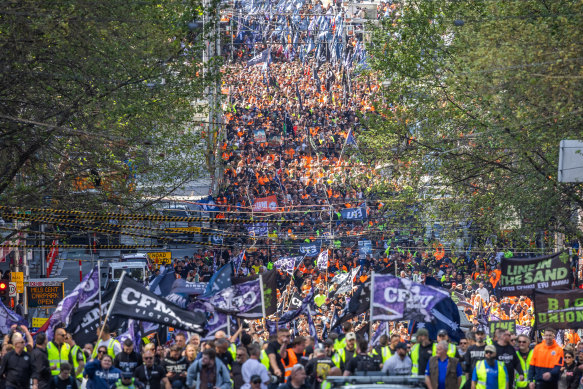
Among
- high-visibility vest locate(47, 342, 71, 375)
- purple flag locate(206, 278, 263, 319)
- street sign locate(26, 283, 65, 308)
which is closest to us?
high-visibility vest locate(47, 342, 71, 375)

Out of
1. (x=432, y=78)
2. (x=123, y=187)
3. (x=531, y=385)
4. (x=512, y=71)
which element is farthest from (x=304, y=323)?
(x=531, y=385)

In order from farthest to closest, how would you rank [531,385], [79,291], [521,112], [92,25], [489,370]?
[521,112] → [92,25] → [79,291] → [531,385] → [489,370]

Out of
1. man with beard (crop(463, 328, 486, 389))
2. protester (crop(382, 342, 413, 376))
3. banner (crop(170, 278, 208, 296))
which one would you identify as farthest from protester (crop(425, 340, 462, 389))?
banner (crop(170, 278, 208, 296))

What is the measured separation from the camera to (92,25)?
18031 mm

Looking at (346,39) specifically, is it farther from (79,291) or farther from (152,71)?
(79,291)

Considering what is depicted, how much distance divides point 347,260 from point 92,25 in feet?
70.1

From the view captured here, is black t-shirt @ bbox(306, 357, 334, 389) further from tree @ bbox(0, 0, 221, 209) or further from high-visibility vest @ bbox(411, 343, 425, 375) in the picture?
tree @ bbox(0, 0, 221, 209)

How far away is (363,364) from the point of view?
13.1 metres

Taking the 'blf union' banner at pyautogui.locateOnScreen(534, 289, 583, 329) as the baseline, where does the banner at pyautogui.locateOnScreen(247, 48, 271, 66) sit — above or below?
above

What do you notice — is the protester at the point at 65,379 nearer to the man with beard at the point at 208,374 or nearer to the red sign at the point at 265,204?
the man with beard at the point at 208,374

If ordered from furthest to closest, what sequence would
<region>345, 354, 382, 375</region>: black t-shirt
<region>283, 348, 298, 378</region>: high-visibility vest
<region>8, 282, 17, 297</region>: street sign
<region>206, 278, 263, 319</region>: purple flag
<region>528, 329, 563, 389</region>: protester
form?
<region>8, 282, 17, 297</region>: street sign
<region>206, 278, 263, 319</region>: purple flag
<region>528, 329, 563, 389</region>: protester
<region>283, 348, 298, 378</region>: high-visibility vest
<region>345, 354, 382, 375</region>: black t-shirt

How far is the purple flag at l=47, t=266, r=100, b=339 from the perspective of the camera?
640 inches

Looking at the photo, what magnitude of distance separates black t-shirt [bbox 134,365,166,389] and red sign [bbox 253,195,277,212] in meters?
26.0

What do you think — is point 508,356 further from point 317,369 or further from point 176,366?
point 176,366
